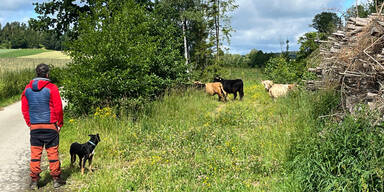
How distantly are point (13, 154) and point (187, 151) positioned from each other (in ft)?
15.1

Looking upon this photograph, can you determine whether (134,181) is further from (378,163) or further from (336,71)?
(336,71)

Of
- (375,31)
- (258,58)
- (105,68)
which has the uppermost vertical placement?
(258,58)

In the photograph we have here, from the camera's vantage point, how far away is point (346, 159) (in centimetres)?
482

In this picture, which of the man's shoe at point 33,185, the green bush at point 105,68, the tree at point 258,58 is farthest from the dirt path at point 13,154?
the tree at point 258,58

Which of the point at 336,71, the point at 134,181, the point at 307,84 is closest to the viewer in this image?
the point at 134,181

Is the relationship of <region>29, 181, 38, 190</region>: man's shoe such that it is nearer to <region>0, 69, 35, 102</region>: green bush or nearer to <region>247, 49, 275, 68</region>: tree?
<region>0, 69, 35, 102</region>: green bush

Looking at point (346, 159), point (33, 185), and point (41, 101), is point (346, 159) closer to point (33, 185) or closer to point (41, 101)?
point (41, 101)

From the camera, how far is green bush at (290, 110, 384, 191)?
4484 millimetres

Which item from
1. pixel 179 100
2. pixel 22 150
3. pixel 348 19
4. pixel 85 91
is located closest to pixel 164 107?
pixel 179 100

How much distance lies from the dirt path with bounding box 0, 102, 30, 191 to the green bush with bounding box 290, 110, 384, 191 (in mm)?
5274

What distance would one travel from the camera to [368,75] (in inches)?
250

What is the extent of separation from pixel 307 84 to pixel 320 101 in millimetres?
2193

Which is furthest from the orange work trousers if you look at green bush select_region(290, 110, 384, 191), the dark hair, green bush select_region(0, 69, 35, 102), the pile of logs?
green bush select_region(0, 69, 35, 102)

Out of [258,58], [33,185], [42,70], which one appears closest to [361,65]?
[42,70]
